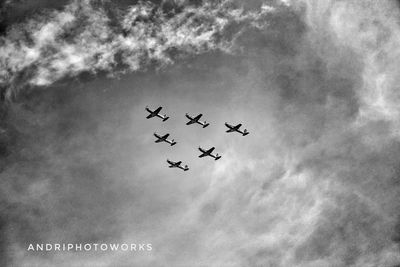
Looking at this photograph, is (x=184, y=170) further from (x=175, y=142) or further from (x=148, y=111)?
(x=148, y=111)

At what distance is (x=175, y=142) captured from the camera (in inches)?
7534

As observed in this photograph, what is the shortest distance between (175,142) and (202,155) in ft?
35.5

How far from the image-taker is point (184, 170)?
196875 mm

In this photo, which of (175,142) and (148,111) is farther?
(175,142)

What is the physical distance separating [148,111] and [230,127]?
28.9m

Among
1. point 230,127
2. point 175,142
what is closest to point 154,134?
point 175,142

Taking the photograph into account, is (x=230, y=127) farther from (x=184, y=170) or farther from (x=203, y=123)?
(x=184, y=170)

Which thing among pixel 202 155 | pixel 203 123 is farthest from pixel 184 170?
pixel 203 123

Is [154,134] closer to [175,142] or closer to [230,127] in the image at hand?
[175,142]

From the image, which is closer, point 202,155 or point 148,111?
point 148,111

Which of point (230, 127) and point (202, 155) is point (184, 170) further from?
point (230, 127)

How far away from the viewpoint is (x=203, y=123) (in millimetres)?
185125

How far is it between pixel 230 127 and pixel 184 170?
81.5 ft

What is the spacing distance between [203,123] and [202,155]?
45.6 feet
